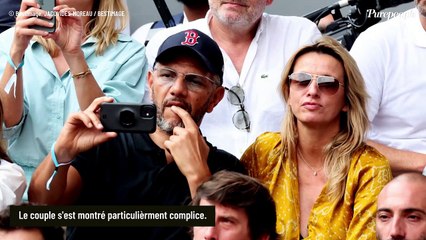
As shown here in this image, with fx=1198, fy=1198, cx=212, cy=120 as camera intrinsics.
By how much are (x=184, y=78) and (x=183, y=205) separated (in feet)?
2.00

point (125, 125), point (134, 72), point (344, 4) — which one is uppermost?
point (344, 4)

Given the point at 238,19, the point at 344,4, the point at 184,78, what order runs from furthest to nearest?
1. the point at 344,4
2. the point at 238,19
3. the point at 184,78

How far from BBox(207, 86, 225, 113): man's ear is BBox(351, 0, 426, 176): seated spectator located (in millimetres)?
740

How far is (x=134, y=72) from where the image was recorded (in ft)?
18.3

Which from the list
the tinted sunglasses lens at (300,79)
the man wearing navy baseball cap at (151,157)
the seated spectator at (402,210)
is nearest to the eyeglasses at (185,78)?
the man wearing navy baseball cap at (151,157)

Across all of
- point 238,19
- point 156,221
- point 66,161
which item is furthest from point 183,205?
point 238,19

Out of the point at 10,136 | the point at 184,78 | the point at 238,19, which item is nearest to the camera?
the point at 184,78

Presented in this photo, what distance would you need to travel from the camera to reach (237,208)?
Result: 4.44m

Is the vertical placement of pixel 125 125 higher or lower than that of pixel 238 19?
lower

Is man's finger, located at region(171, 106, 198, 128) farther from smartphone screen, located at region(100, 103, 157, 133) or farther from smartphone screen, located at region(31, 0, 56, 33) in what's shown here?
smartphone screen, located at region(31, 0, 56, 33)

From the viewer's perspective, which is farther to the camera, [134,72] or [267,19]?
[267,19]

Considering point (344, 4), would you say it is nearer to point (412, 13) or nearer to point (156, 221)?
point (412, 13)

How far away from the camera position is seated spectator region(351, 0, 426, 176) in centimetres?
551

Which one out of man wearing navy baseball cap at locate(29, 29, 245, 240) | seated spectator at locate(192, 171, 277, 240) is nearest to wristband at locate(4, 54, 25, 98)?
man wearing navy baseball cap at locate(29, 29, 245, 240)
